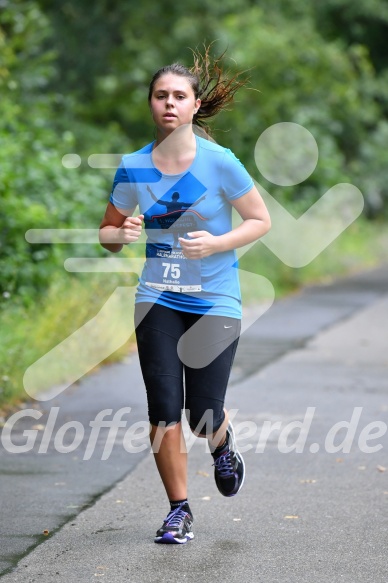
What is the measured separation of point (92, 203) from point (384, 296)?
6124mm

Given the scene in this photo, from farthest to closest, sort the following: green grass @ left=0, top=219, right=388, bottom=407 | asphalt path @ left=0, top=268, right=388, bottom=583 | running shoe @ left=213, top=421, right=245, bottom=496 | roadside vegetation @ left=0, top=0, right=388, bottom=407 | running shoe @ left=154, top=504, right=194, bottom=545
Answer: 1. roadside vegetation @ left=0, top=0, right=388, bottom=407
2. green grass @ left=0, top=219, right=388, bottom=407
3. running shoe @ left=213, top=421, right=245, bottom=496
4. running shoe @ left=154, top=504, right=194, bottom=545
5. asphalt path @ left=0, top=268, right=388, bottom=583

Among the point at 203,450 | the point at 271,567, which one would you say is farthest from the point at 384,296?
the point at 271,567

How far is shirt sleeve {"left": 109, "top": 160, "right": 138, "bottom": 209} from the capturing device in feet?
18.0

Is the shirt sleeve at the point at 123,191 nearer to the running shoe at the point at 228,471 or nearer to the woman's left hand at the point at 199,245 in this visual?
the woman's left hand at the point at 199,245

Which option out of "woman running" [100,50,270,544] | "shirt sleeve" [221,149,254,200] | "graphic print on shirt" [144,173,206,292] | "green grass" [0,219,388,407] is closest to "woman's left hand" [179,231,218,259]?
"woman running" [100,50,270,544]

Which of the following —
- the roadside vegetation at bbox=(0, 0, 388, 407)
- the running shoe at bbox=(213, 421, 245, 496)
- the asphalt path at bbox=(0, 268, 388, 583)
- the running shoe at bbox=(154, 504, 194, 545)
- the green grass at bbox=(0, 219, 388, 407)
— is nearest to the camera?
the asphalt path at bbox=(0, 268, 388, 583)

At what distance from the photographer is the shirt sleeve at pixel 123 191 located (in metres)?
5.47

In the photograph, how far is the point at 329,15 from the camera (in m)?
33.9

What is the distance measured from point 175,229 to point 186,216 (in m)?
0.08

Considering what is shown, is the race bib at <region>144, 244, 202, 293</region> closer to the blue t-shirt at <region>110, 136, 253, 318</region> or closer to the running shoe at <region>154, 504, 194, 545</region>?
the blue t-shirt at <region>110, 136, 253, 318</region>

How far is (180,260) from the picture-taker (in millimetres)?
5363

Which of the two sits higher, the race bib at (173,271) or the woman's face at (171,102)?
the woman's face at (171,102)

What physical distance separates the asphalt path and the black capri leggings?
60 centimetres

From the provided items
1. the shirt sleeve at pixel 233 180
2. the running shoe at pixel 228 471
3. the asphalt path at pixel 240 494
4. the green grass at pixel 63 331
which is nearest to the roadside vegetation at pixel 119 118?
the green grass at pixel 63 331
